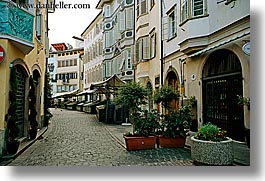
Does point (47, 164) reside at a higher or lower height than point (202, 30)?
lower

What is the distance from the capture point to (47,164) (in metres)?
2.91

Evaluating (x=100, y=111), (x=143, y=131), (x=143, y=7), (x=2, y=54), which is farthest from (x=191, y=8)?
(x=2, y=54)

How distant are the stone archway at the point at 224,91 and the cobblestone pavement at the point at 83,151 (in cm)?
56

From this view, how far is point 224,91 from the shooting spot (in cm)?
319

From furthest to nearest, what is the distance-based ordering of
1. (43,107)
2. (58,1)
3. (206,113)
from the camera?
(43,107)
(206,113)
(58,1)

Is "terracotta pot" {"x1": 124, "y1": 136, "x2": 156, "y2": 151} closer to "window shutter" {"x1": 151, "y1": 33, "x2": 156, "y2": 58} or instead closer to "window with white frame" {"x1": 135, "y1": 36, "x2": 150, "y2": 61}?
"window with white frame" {"x1": 135, "y1": 36, "x2": 150, "y2": 61}

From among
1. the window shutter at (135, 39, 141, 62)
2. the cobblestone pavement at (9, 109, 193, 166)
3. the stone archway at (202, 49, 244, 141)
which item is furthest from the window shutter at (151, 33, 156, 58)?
the cobblestone pavement at (9, 109, 193, 166)

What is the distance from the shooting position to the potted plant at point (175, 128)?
3.78 metres

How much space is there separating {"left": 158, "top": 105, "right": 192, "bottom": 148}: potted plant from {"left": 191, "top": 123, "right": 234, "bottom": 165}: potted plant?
2.38ft

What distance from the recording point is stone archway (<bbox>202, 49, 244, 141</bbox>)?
9.98 feet

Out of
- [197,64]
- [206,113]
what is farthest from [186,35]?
[206,113]

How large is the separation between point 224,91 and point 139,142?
50.9 inches

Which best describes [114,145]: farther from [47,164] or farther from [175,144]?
[47,164]

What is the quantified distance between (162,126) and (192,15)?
157 cm
